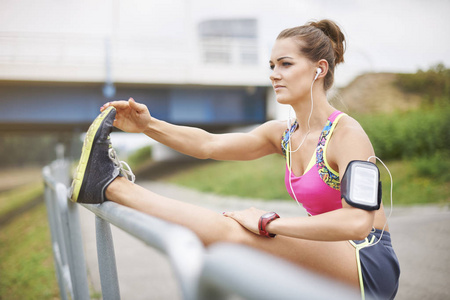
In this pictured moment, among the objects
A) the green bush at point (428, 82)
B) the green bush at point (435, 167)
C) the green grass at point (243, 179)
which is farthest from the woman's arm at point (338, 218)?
the green bush at point (428, 82)

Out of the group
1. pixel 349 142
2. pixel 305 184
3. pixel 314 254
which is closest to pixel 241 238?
pixel 314 254

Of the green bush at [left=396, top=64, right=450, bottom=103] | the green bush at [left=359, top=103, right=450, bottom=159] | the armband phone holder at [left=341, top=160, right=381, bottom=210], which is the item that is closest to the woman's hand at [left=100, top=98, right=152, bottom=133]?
the armband phone holder at [left=341, top=160, right=381, bottom=210]

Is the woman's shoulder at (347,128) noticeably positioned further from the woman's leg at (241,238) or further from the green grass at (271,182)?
the green grass at (271,182)

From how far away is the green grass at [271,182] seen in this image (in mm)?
8758

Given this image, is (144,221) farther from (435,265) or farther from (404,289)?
(435,265)

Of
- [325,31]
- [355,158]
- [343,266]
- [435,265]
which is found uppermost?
[325,31]

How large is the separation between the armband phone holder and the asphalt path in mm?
764

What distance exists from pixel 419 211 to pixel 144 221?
25.0ft

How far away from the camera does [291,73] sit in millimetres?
2189

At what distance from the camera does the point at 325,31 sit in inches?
91.7

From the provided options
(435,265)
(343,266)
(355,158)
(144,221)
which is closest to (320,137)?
(355,158)

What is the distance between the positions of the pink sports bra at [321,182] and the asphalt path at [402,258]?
78 cm

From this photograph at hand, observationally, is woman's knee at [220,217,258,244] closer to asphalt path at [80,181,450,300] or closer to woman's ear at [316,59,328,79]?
asphalt path at [80,181,450,300]

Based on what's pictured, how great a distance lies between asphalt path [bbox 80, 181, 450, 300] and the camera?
5.56 feet
